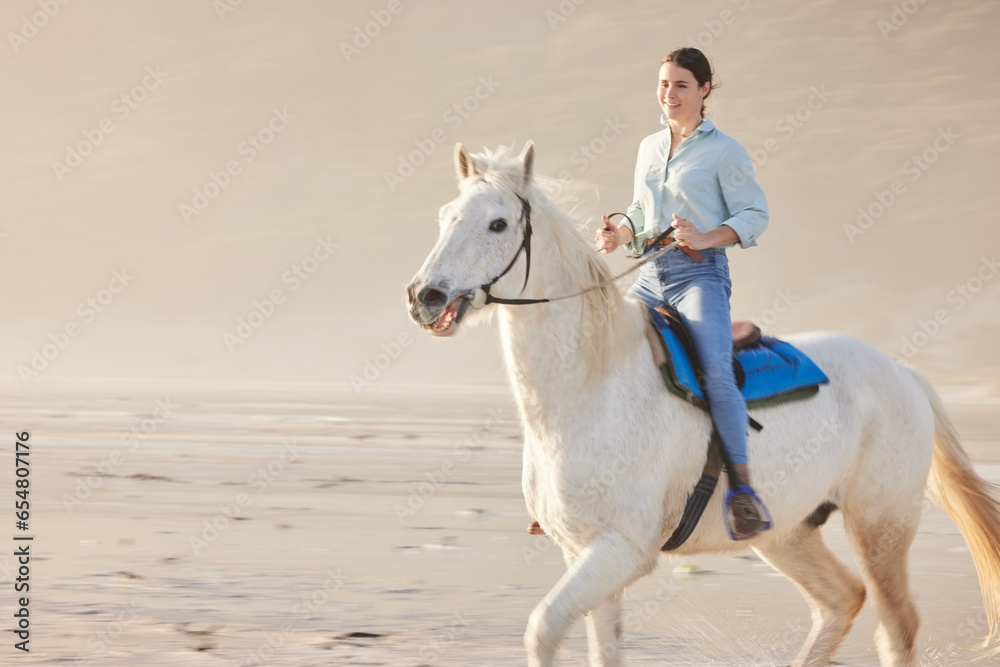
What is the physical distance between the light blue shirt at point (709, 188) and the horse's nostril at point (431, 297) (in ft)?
4.20

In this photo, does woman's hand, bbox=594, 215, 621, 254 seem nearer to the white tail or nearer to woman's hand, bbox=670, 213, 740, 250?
woman's hand, bbox=670, 213, 740, 250

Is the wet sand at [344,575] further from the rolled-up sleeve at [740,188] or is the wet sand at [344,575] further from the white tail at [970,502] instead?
the rolled-up sleeve at [740,188]

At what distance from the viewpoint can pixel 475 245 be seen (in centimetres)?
385

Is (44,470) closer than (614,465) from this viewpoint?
No

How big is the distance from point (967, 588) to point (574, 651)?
3.44m

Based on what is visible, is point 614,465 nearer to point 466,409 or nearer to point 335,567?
point 335,567

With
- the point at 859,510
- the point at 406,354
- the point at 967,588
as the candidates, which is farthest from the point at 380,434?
the point at 406,354

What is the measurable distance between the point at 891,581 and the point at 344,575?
13.3 ft

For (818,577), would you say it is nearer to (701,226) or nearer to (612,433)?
(612,433)

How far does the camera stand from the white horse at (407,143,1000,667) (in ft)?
12.6

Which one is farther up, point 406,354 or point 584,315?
point 584,315

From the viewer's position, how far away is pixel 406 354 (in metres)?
62.6

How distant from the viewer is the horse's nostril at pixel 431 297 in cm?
368

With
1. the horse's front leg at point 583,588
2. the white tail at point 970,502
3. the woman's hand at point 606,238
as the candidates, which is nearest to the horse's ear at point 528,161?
the woman's hand at point 606,238
